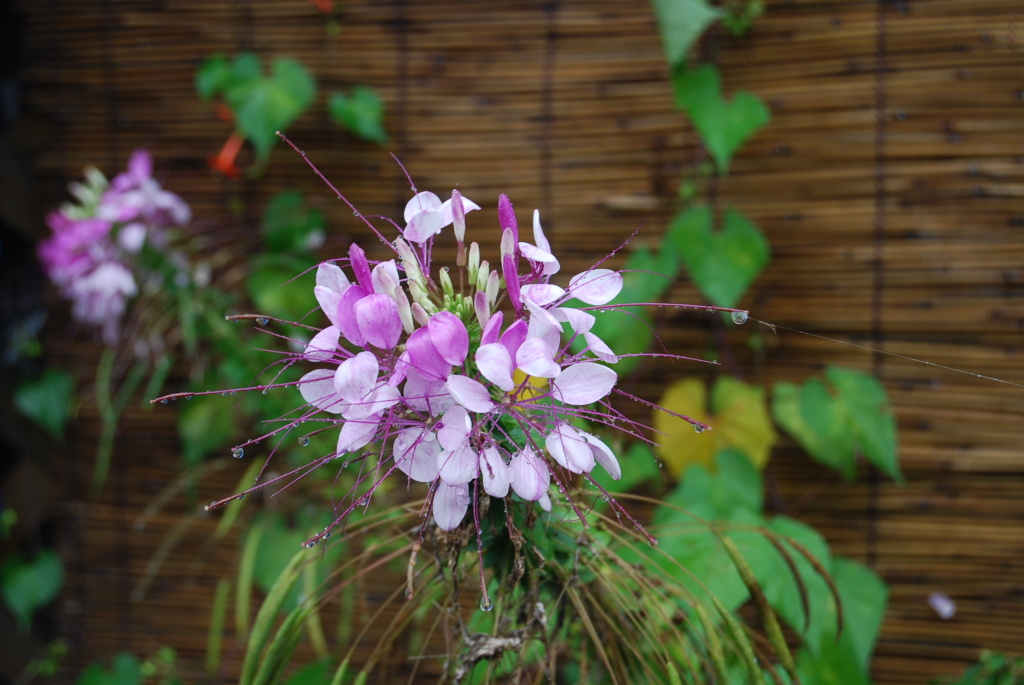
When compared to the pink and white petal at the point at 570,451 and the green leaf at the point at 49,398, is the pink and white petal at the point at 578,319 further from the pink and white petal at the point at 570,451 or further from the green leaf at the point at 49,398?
the green leaf at the point at 49,398

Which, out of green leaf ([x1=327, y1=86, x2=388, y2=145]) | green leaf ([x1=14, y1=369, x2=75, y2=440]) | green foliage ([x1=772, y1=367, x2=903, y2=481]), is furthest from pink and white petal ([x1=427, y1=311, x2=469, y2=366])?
green leaf ([x1=14, y1=369, x2=75, y2=440])

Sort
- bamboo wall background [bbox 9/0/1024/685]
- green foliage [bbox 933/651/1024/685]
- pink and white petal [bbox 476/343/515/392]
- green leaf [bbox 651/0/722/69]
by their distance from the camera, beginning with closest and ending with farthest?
pink and white petal [bbox 476/343/515/392] → green foliage [bbox 933/651/1024/685] → green leaf [bbox 651/0/722/69] → bamboo wall background [bbox 9/0/1024/685]

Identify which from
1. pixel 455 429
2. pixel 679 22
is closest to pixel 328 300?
pixel 455 429

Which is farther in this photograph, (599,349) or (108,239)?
(108,239)

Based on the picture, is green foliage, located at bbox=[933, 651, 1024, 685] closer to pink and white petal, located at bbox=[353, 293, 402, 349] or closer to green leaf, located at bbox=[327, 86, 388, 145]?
pink and white petal, located at bbox=[353, 293, 402, 349]

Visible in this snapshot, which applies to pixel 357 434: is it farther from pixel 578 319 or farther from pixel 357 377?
pixel 578 319

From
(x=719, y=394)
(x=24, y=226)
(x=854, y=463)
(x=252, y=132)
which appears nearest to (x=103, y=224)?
(x=252, y=132)

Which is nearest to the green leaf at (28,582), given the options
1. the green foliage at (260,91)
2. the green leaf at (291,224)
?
the green leaf at (291,224)
